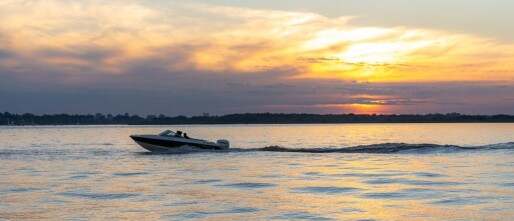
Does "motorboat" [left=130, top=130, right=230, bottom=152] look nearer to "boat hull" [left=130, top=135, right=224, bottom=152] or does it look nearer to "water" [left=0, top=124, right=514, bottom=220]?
"boat hull" [left=130, top=135, right=224, bottom=152]

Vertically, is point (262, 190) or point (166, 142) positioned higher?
point (166, 142)

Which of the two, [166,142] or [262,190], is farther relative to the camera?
[166,142]

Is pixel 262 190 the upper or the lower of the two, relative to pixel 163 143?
lower

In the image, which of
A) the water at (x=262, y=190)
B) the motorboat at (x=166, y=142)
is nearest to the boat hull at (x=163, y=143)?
the motorboat at (x=166, y=142)

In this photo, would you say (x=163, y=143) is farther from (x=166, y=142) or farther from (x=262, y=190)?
(x=262, y=190)

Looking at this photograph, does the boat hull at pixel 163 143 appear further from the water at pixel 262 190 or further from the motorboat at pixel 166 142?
the water at pixel 262 190

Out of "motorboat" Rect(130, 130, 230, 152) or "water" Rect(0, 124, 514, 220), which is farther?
"motorboat" Rect(130, 130, 230, 152)

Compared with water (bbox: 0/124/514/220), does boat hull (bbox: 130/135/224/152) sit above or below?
above

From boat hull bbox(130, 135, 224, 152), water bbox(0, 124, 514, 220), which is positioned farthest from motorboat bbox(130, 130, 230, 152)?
water bbox(0, 124, 514, 220)

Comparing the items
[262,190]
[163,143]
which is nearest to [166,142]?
[163,143]

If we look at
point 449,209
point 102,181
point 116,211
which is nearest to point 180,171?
point 102,181

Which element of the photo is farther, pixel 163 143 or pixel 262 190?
pixel 163 143

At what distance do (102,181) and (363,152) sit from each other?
3051cm

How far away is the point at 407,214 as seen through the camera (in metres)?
19.5
